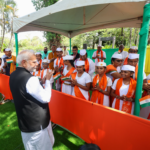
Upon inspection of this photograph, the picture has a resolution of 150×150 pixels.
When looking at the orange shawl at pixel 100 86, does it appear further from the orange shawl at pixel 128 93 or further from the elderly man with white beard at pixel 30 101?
the elderly man with white beard at pixel 30 101

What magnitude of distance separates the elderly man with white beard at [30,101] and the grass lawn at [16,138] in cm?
99

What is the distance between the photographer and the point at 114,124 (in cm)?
165

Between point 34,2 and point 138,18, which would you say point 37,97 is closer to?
point 138,18

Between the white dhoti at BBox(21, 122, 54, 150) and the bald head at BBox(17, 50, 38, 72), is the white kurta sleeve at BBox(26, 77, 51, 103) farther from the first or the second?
the white dhoti at BBox(21, 122, 54, 150)

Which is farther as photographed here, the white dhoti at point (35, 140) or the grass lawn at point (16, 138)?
the grass lawn at point (16, 138)

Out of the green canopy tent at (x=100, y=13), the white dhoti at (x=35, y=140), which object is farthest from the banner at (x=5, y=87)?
the white dhoti at (x=35, y=140)

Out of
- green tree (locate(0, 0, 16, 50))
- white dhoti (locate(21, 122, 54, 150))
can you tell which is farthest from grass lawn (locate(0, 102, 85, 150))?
green tree (locate(0, 0, 16, 50))

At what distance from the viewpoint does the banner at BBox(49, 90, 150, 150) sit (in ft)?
4.76

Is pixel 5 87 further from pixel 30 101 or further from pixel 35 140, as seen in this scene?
pixel 30 101

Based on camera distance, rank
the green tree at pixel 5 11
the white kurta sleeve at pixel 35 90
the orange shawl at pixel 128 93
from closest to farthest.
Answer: the white kurta sleeve at pixel 35 90 < the orange shawl at pixel 128 93 < the green tree at pixel 5 11

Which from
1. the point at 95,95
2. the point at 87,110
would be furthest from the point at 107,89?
the point at 87,110

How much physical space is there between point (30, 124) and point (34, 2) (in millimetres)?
11689

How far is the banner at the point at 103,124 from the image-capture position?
57.1 inches

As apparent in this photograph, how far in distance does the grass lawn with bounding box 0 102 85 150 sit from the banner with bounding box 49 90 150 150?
43 centimetres
